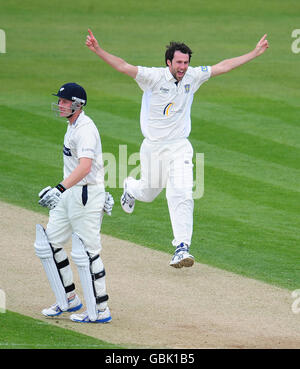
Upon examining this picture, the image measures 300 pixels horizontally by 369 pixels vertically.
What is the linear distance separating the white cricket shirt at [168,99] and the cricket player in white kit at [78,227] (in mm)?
2085

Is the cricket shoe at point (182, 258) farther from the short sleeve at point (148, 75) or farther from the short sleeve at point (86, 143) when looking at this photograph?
the short sleeve at point (86, 143)

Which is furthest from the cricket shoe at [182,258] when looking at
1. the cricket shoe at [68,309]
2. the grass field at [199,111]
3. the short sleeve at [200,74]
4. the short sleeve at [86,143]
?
the short sleeve at [86,143]

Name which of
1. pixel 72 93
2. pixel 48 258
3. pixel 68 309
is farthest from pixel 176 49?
pixel 68 309

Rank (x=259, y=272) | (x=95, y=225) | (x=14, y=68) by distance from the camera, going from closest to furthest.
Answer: (x=95, y=225) < (x=259, y=272) < (x=14, y=68)

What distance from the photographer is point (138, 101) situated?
18.9 m

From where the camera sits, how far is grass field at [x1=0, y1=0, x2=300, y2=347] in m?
12.3

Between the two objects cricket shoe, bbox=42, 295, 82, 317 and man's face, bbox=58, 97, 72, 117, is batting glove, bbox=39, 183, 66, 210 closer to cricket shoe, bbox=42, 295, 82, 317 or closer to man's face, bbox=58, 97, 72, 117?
man's face, bbox=58, 97, 72, 117

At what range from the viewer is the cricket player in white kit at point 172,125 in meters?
10.8

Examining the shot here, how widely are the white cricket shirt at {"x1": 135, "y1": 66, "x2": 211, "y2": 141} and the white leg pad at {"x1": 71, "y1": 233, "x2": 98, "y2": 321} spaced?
265 cm

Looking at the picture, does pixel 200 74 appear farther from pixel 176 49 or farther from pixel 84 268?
pixel 84 268

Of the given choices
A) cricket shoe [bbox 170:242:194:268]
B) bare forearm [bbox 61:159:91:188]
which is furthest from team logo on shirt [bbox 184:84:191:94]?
bare forearm [bbox 61:159:91:188]
